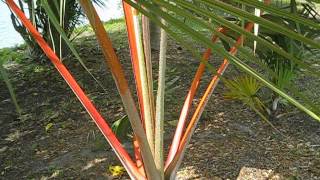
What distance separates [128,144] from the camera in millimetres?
2578

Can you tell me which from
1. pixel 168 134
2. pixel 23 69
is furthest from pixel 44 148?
pixel 23 69

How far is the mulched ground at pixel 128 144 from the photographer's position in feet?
7.51

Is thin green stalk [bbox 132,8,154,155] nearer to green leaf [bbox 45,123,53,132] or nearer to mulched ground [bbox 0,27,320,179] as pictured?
mulched ground [bbox 0,27,320,179]

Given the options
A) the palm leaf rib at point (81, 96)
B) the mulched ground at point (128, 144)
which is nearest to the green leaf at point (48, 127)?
the mulched ground at point (128, 144)

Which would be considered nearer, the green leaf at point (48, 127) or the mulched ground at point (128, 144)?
the mulched ground at point (128, 144)

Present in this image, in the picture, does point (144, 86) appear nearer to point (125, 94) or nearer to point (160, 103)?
point (160, 103)

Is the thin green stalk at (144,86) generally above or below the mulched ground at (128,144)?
above

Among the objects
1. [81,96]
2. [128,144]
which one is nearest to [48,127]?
[128,144]

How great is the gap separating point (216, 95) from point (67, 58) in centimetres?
175

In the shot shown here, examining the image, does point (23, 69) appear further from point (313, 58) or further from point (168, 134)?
point (313, 58)

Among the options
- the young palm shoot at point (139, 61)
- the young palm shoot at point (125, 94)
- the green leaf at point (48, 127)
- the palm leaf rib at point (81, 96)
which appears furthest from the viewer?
the green leaf at point (48, 127)

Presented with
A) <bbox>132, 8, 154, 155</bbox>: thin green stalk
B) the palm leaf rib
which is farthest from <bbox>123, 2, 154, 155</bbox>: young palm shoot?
the palm leaf rib

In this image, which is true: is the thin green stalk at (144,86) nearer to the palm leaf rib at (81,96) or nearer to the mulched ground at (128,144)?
the palm leaf rib at (81,96)

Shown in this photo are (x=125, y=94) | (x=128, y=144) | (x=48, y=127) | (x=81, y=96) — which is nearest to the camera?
(x=125, y=94)
